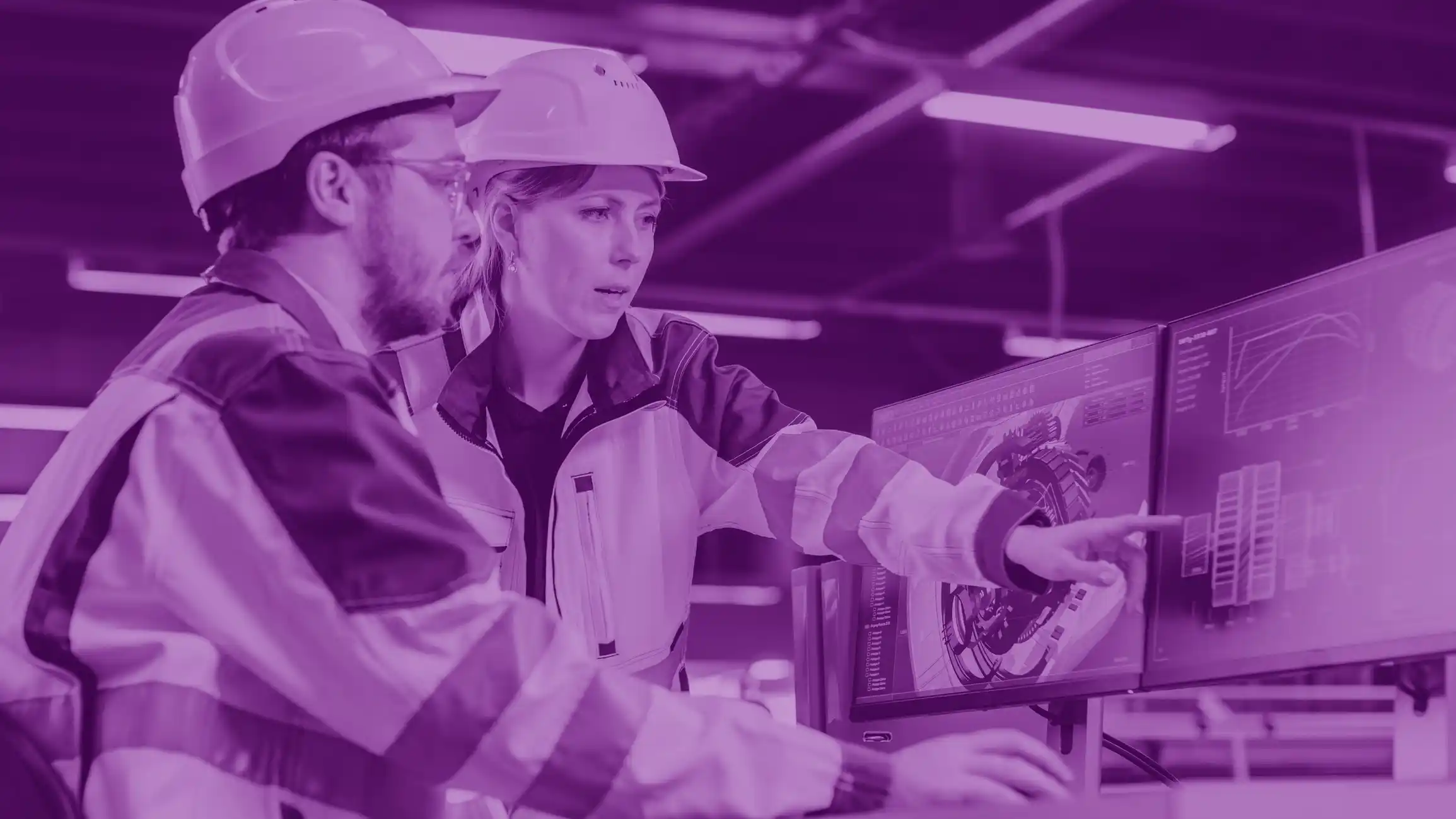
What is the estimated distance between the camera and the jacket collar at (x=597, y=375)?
2.12 metres

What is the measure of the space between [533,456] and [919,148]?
6346 millimetres

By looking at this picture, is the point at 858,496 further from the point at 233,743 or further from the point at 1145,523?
the point at 233,743

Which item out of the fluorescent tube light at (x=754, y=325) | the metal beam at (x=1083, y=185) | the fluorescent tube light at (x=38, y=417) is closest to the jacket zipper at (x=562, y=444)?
the metal beam at (x=1083, y=185)

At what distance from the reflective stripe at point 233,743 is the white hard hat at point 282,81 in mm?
480

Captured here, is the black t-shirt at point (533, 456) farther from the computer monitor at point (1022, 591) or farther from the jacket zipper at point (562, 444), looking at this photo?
the computer monitor at point (1022, 591)

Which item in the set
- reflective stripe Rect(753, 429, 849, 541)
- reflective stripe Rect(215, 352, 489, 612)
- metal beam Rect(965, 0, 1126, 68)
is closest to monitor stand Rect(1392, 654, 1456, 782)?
reflective stripe Rect(753, 429, 849, 541)

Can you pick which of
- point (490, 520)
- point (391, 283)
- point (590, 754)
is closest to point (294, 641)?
point (590, 754)

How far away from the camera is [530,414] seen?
2.18 metres

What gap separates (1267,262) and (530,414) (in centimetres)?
869

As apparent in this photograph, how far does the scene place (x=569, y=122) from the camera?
2115 millimetres

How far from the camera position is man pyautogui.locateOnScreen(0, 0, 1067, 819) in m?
1.37

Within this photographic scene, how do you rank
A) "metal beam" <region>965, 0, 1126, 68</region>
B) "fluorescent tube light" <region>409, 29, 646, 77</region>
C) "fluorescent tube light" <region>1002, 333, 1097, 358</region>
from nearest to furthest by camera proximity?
1. "fluorescent tube light" <region>409, 29, 646, 77</region>
2. "metal beam" <region>965, 0, 1126, 68</region>
3. "fluorescent tube light" <region>1002, 333, 1097, 358</region>

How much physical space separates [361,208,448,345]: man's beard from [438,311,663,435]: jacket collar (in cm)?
45

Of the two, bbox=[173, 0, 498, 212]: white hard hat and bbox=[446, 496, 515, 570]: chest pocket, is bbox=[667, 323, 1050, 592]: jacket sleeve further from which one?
bbox=[173, 0, 498, 212]: white hard hat
